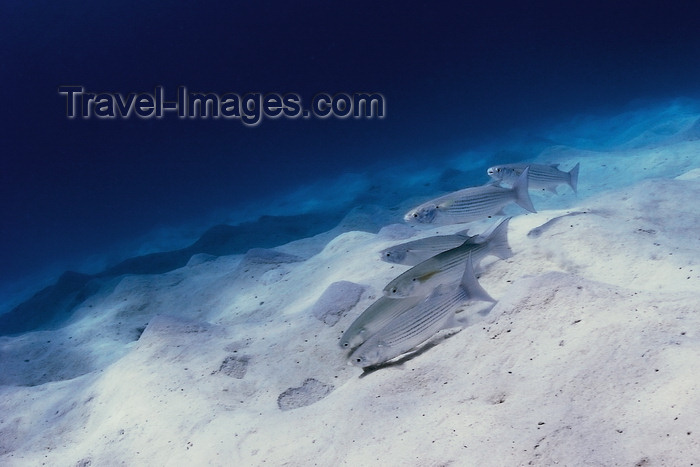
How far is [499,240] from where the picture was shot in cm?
356

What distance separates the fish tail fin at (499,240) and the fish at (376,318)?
84cm

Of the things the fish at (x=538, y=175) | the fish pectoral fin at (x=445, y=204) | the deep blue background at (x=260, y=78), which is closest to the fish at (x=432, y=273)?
the fish pectoral fin at (x=445, y=204)

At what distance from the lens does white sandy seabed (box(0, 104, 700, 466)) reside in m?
1.90

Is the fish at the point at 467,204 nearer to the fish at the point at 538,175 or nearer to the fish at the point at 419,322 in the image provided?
the fish at the point at 538,175

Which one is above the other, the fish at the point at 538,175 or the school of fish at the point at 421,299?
the fish at the point at 538,175

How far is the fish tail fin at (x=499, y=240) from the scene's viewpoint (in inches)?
138

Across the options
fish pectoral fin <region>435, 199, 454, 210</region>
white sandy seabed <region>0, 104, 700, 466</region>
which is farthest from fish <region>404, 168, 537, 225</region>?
white sandy seabed <region>0, 104, 700, 466</region>

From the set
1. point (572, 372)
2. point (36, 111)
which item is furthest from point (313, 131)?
point (572, 372)

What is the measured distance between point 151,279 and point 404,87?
42.7 metres

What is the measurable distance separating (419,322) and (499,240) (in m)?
1.18

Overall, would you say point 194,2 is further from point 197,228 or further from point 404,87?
point 197,228

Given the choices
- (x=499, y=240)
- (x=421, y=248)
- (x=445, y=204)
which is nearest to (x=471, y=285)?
(x=499, y=240)

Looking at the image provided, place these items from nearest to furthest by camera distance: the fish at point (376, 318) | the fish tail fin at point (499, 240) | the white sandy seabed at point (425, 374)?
the white sandy seabed at point (425, 374) → the fish at point (376, 318) → the fish tail fin at point (499, 240)

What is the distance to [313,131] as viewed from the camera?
162 ft
